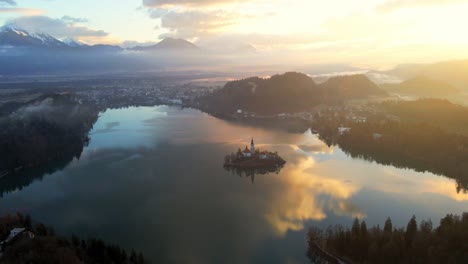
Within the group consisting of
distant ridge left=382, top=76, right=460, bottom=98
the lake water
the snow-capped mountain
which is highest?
the snow-capped mountain

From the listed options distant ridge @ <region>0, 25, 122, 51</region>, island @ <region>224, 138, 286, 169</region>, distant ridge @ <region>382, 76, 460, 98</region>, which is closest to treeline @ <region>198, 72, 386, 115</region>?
distant ridge @ <region>382, 76, 460, 98</region>

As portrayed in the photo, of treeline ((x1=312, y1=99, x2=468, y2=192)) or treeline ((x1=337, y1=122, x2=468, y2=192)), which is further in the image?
treeline ((x1=312, y1=99, x2=468, y2=192))

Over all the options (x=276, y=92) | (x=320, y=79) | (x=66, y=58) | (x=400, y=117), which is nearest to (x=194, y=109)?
(x=276, y=92)

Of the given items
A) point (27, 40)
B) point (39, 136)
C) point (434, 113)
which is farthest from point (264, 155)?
point (27, 40)

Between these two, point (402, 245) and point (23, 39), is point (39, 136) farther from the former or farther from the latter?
point (23, 39)

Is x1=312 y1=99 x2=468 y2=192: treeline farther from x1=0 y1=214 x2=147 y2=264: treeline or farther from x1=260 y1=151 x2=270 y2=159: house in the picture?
x1=0 y1=214 x2=147 y2=264: treeline
